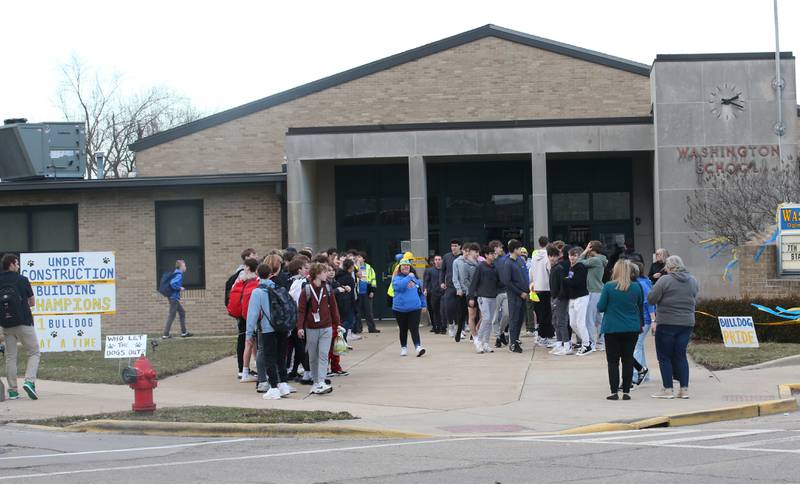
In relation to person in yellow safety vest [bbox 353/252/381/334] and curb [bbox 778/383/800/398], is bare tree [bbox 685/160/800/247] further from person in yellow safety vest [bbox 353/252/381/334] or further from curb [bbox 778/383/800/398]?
curb [bbox 778/383/800/398]

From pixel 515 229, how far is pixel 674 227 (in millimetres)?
5340

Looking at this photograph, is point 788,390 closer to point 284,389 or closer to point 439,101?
point 284,389

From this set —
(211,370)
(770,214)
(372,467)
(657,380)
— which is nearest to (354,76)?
(770,214)

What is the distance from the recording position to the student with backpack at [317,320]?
14.5 m

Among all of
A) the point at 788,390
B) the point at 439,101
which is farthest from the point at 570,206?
the point at 788,390

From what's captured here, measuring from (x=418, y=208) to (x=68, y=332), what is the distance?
34.5ft

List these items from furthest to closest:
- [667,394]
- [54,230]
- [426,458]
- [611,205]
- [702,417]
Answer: [611,205] < [54,230] < [667,394] < [702,417] < [426,458]

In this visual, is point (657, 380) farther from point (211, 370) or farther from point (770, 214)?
point (770, 214)

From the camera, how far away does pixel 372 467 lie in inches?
368

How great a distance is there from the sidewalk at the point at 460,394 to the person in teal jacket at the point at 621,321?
1.17 feet

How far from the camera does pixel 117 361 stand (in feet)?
63.6

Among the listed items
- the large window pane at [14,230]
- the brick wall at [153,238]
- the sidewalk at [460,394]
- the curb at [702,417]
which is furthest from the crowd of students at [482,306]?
the large window pane at [14,230]

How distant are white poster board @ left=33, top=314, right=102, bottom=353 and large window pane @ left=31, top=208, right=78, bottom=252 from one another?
10.3 metres

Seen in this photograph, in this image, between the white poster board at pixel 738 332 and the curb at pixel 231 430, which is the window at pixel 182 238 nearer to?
the white poster board at pixel 738 332
